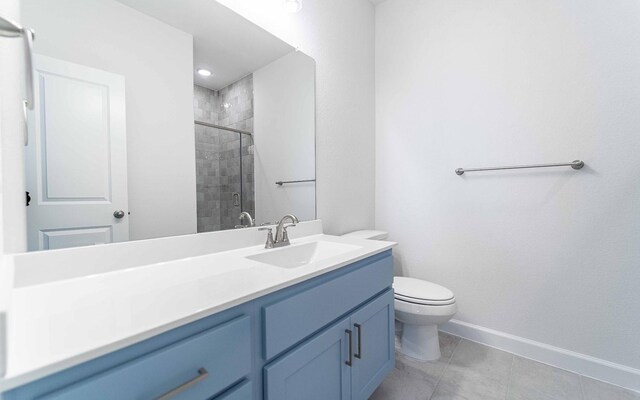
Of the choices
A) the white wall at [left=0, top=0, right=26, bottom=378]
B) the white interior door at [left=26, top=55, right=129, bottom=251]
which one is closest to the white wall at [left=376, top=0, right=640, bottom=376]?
the white interior door at [left=26, top=55, right=129, bottom=251]

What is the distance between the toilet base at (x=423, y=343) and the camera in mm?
1659

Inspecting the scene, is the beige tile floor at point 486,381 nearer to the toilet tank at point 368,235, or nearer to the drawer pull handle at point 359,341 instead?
the drawer pull handle at point 359,341

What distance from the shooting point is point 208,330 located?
24.1 inches

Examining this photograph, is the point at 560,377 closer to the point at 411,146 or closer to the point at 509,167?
the point at 509,167

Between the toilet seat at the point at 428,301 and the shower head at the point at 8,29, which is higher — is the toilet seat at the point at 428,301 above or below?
below

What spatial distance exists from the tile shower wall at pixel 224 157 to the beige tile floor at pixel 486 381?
118 centimetres

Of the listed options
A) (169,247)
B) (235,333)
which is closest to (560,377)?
(235,333)

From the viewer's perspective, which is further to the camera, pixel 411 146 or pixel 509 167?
pixel 411 146

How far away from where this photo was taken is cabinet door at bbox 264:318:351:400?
78 cm

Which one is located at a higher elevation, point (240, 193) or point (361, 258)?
point (240, 193)

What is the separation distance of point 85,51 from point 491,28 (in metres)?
2.13

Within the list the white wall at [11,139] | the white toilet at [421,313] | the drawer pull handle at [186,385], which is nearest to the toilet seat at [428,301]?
the white toilet at [421,313]

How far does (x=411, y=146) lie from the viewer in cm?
209

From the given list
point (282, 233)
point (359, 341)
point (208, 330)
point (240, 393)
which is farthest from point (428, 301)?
point (208, 330)
